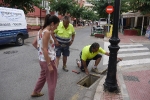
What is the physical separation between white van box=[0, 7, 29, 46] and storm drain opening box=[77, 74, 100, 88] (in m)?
Answer: 5.89

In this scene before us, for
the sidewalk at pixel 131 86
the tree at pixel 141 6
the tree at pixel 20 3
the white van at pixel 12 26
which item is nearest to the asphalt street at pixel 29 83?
the sidewalk at pixel 131 86

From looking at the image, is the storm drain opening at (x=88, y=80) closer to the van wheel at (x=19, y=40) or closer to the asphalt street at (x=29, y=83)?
the asphalt street at (x=29, y=83)

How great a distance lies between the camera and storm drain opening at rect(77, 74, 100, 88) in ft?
15.8

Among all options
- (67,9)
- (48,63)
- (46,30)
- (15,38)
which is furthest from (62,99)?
(67,9)

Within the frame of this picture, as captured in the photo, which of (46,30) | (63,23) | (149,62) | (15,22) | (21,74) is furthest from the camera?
(15,22)

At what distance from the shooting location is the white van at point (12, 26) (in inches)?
346

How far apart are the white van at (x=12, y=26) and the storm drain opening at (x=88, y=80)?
5.89 meters

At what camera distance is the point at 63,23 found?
4.82 meters

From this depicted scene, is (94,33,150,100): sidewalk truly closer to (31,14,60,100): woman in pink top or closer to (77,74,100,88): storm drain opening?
(77,74,100,88): storm drain opening

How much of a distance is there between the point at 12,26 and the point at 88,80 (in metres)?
6.39

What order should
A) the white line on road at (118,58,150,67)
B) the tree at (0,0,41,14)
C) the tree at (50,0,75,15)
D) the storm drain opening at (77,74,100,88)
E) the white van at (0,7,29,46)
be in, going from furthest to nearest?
the tree at (50,0,75,15) < the tree at (0,0,41,14) < the white van at (0,7,29,46) < the white line on road at (118,58,150,67) < the storm drain opening at (77,74,100,88)

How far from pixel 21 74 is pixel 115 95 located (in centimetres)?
299

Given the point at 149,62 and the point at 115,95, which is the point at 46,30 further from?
the point at 149,62

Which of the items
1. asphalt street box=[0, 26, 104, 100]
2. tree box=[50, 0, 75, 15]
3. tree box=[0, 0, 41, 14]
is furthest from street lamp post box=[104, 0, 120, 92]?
tree box=[50, 0, 75, 15]
